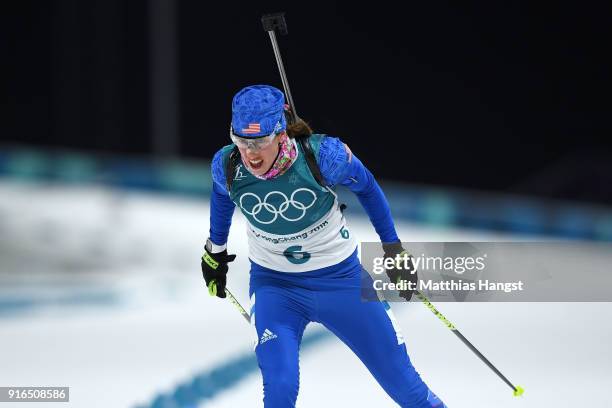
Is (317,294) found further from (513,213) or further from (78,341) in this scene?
(513,213)

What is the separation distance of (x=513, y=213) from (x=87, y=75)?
13.0ft

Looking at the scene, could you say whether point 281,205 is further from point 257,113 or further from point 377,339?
point 377,339

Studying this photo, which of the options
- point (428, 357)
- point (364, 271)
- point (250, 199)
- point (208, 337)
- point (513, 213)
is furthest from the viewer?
point (513, 213)

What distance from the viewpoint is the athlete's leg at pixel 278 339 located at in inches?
131

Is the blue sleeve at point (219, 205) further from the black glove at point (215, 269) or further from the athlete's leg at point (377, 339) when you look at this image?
the athlete's leg at point (377, 339)

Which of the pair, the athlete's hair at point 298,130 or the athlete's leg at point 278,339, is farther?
the athlete's hair at point 298,130

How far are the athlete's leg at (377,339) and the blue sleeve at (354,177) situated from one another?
0.97 ft

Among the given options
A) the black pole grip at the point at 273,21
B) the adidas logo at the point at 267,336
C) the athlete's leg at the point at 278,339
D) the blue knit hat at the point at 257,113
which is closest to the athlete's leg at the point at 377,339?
the athlete's leg at the point at 278,339

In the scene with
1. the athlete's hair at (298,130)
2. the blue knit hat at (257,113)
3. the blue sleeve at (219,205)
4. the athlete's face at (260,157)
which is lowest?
the blue sleeve at (219,205)

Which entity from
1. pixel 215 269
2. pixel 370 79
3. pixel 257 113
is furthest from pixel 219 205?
pixel 370 79

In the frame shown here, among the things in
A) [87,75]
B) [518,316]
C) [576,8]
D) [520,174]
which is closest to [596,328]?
[518,316]

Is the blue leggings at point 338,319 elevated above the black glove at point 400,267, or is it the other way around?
the black glove at point 400,267

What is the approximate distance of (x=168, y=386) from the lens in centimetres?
469

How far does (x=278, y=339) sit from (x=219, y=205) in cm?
64
